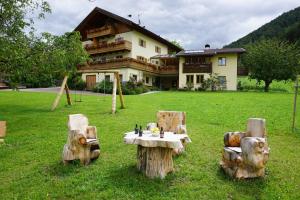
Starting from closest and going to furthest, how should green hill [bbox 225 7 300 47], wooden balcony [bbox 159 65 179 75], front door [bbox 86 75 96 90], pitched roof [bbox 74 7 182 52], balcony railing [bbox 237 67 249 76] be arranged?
pitched roof [bbox 74 7 182 52] → front door [bbox 86 75 96 90] → balcony railing [bbox 237 67 249 76] → wooden balcony [bbox 159 65 179 75] → green hill [bbox 225 7 300 47]

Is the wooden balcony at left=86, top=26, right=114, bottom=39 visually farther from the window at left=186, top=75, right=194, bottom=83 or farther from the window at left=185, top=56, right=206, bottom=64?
the window at left=186, top=75, right=194, bottom=83

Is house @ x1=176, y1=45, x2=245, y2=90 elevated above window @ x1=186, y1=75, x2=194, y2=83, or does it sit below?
above

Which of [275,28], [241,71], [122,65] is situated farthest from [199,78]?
→ [275,28]

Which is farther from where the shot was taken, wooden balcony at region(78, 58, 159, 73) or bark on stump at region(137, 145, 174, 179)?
wooden balcony at region(78, 58, 159, 73)

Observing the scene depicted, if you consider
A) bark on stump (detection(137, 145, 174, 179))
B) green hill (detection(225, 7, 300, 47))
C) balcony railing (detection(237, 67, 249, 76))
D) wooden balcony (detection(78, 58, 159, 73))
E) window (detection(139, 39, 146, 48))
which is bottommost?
bark on stump (detection(137, 145, 174, 179))

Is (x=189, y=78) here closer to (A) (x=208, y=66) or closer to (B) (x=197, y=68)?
(B) (x=197, y=68)

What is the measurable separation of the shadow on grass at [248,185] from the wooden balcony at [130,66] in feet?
94.1

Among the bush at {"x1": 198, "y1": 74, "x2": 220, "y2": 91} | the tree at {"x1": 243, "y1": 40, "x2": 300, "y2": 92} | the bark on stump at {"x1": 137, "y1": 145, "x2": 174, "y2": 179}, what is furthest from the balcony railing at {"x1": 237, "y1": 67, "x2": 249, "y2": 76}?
the bark on stump at {"x1": 137, "y1": 145, "x2": 174, "y2": 179}

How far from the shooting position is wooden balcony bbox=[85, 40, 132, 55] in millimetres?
36041

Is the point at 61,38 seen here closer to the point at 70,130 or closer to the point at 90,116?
the point at 90,116

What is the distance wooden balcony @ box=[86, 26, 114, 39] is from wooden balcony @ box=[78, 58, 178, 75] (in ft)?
13.2

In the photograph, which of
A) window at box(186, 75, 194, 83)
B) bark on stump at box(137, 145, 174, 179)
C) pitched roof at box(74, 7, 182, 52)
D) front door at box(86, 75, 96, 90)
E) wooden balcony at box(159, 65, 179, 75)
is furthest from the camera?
wooden balcony at box(159, 65, 179, 75)

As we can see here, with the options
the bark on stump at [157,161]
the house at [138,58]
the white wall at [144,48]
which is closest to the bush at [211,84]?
the house at [138,58]

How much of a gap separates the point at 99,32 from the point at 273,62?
72.6ft
